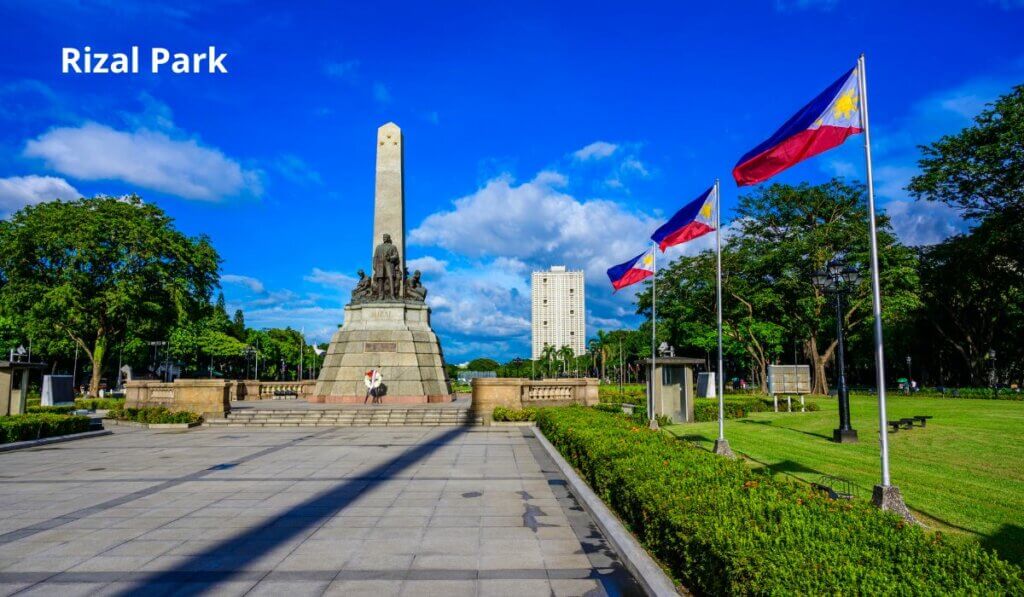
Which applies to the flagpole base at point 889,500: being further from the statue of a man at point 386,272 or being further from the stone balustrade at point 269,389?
the stone balustrade at point 269,389

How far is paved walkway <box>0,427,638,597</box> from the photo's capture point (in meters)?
6.16

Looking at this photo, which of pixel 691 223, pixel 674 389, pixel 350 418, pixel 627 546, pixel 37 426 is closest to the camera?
pixel 627 546

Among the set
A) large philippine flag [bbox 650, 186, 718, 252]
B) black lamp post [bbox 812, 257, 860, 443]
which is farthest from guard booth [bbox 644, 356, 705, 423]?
large philippine flag [bbox 650, 186, 718, 252]


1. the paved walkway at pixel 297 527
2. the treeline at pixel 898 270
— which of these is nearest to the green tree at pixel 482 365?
the treeline at pixel 898 270

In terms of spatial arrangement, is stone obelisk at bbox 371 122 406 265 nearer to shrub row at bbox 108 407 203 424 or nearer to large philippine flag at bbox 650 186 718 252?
shrub row at bbox 108 407 203 424

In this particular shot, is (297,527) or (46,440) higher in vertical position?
(297,527)

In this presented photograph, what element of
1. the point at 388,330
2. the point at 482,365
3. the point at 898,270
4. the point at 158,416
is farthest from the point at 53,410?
the point at 482,365

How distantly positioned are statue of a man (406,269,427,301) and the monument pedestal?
53 cm

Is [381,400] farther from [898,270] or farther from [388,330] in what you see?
[898,270]

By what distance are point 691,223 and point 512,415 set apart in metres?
12.2

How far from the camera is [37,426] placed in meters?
18.4

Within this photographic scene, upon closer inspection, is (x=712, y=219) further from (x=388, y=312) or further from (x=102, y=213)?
(x=102, y=213)

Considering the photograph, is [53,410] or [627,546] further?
[53,410]

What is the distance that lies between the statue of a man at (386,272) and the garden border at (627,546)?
70.9 ft
